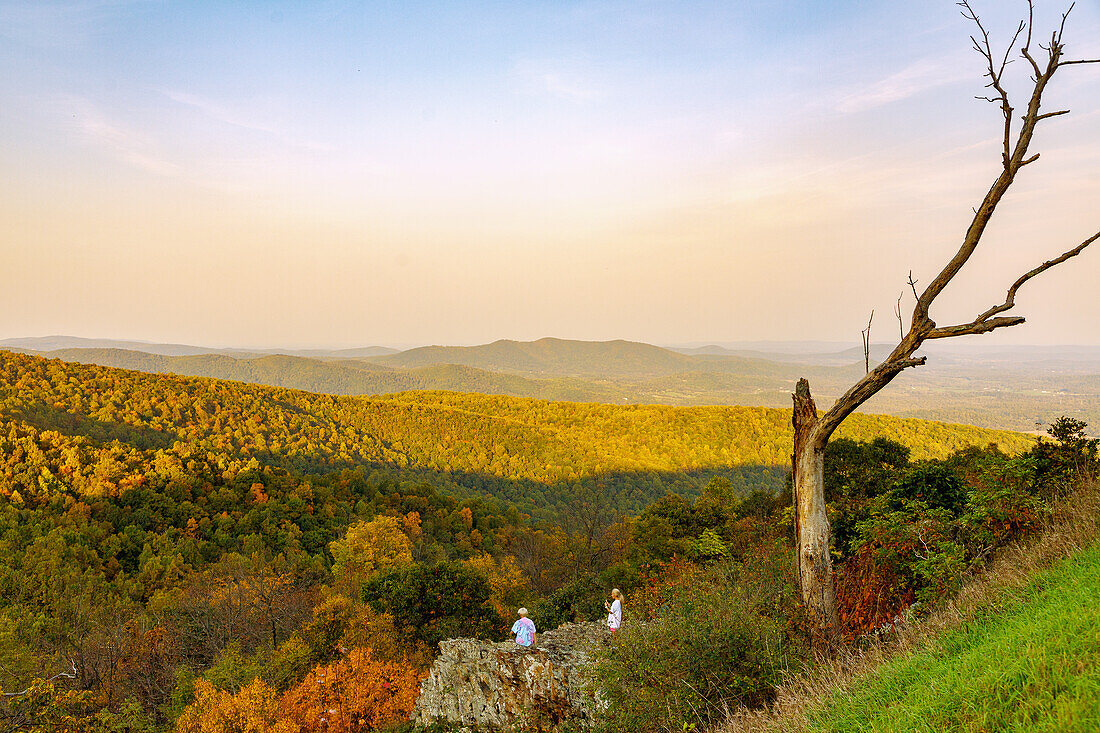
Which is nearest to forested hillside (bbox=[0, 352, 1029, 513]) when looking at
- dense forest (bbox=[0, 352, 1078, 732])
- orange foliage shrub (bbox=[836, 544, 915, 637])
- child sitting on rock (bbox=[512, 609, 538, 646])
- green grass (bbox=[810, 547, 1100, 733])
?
dense forest (bbox=[0, 352, 1078, 732])

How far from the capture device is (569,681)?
1129cm

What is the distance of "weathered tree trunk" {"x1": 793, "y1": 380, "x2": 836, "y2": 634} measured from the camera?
6758 mm

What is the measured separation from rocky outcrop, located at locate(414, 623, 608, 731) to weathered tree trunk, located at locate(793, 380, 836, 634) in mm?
5336

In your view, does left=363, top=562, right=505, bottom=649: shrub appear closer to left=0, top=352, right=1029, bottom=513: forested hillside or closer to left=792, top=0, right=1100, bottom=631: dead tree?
left=792, top=0, right=1100, bottom=631: dead tree

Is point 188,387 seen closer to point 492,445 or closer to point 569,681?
point 492,445

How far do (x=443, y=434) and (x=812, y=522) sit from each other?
8404 cm

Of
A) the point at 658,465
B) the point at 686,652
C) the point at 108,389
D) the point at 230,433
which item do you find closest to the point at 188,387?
the point at 108,389

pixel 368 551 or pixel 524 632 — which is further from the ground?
pixel 524 632

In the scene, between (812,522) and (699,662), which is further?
(812,522)

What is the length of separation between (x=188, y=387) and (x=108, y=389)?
30.4 feet

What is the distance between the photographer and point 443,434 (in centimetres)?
8762

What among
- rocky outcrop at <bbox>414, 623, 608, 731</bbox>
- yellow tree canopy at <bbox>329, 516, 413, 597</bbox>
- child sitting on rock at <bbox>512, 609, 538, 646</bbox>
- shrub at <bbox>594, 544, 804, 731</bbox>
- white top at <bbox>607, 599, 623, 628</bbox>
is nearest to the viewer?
→ shrub at <bbox>594, 544, 804, 731</bbox>

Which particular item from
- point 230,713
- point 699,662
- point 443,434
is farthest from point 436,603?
point 443,434

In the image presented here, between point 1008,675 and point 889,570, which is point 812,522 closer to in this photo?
point 889,570
